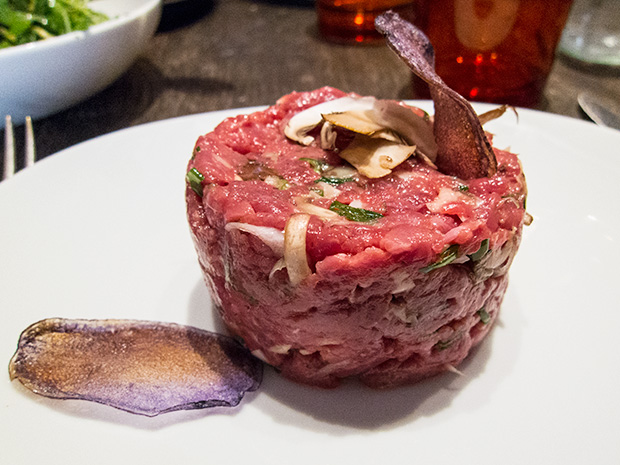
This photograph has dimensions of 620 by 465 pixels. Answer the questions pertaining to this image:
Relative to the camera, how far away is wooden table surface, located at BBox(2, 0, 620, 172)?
3.71 meters

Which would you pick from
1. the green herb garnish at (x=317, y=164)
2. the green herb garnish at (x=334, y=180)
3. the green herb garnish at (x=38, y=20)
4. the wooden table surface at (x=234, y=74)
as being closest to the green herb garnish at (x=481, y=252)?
the green herb garnish at (x=334, y=180)

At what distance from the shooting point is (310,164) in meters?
1.72

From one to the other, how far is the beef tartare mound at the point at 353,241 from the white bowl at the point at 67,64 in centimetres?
169

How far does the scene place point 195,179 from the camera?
166 cm

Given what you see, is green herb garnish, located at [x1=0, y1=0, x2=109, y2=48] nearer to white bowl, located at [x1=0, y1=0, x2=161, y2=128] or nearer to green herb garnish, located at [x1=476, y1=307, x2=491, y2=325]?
white bowl, located at [x1=0, y1=0, x2=161, y2=128]

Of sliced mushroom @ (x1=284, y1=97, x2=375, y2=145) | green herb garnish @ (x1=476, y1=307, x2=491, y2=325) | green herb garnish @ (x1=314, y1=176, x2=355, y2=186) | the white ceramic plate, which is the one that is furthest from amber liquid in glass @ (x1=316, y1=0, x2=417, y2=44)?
green herb garnish @ (x1=476, y1=307, x2=491, y2=325)

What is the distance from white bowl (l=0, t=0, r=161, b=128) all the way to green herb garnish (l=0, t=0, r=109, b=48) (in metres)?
0.35

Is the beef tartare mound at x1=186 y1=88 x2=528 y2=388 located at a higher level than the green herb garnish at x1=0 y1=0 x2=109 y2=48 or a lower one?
higher

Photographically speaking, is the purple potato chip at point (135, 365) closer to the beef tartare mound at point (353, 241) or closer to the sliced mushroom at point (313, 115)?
the beef tartare mound at point (353, 241)

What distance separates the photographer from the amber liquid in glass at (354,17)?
4.26 meters

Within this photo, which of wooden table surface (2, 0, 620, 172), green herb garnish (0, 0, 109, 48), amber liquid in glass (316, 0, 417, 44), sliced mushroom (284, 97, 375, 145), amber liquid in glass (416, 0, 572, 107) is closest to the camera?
sliced mushroom (284, 97, 375, 145)

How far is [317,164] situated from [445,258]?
0.56 metres

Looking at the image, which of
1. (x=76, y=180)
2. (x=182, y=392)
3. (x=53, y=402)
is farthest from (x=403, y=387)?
(x=76, y=180)

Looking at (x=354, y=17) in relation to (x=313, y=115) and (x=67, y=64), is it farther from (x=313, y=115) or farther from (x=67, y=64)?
(x=313, y=115)
